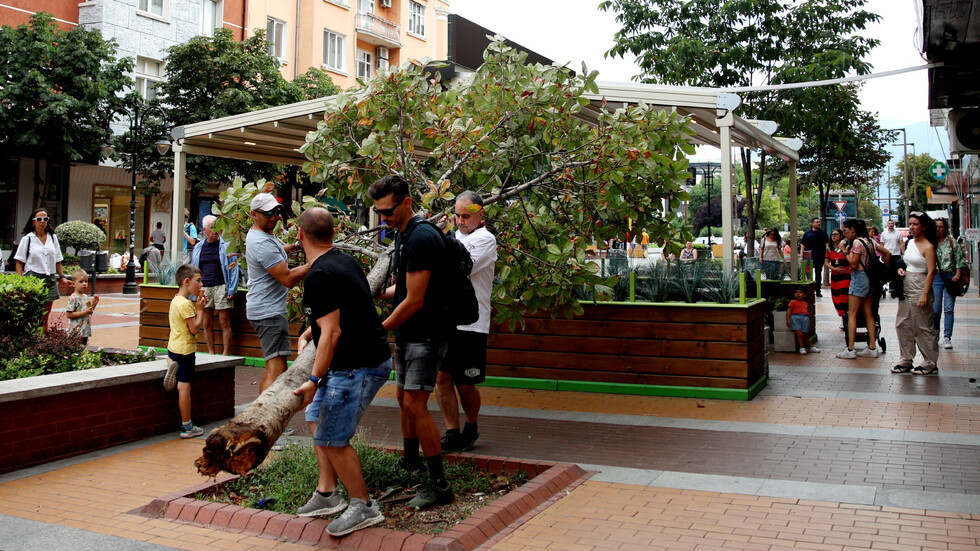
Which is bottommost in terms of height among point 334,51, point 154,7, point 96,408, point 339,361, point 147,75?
point 96,408

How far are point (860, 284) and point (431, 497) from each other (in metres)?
8.59

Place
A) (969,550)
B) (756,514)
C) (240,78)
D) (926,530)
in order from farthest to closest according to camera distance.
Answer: (240,78)
(756,514)
(926,530)
(969,550)

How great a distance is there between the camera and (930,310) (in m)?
9.86

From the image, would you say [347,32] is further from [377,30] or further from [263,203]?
[263,203]

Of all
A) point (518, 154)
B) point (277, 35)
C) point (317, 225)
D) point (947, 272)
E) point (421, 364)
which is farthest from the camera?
point (277, 35)

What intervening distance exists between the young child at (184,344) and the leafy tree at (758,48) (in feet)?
39.2

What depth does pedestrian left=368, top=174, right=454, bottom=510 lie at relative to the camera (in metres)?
4.93

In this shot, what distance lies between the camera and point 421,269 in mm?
4910

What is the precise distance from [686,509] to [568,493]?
0.76 meters

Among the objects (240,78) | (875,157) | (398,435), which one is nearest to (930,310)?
(398,435)

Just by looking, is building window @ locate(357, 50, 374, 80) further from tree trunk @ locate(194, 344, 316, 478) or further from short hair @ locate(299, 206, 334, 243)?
tree trunk @ locate(194, 344, 316, 478)

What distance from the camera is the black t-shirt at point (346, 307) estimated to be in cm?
443

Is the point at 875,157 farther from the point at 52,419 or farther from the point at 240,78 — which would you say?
the point at 52,419

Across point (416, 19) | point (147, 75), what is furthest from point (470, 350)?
point (416, 19)
